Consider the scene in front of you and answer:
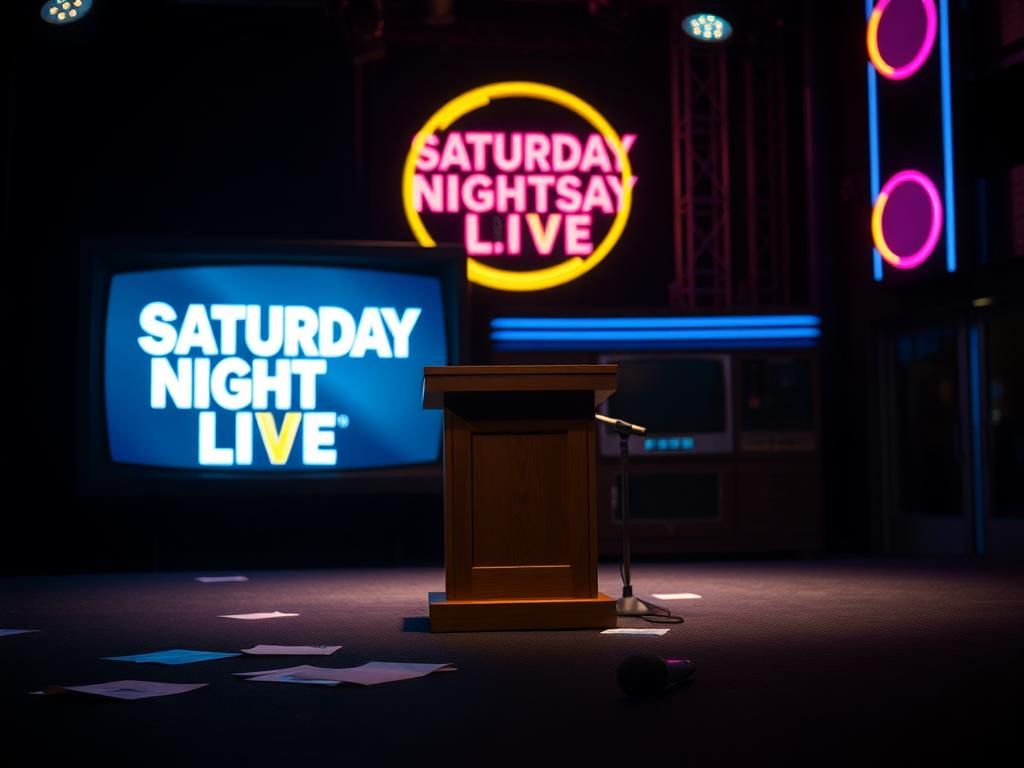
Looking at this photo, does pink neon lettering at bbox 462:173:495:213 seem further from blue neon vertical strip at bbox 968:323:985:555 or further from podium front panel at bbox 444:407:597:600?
podium front panel at bbox 444:407:597:600

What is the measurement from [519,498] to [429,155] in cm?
474

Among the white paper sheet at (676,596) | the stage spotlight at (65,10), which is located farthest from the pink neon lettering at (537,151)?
the white paper sheet at (676,596)

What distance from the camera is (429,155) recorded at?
8.58 m

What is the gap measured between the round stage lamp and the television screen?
2080 millimetres

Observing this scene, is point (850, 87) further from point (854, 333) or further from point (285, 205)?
point (285, 205)

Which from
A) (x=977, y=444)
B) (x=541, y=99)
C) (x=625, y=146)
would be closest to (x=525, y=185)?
(x=541, y=99)

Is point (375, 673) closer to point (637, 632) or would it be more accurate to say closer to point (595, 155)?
point (637, 632)

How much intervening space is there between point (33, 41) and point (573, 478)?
5.34 m

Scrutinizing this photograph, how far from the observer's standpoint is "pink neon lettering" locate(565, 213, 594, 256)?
341 inches

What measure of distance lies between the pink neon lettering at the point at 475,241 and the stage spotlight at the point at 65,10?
2.96 m

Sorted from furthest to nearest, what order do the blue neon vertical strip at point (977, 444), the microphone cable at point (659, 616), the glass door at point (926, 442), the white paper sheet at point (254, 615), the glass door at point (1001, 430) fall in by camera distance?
the glass door at point (926, 442) → the blue neon vertical strip at point (977, 444) → the glass door at point (1001, 430) → the white paper sheet at point (254, 615) → the microphone cable at point (659, 616)

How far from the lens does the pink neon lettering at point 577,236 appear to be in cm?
866

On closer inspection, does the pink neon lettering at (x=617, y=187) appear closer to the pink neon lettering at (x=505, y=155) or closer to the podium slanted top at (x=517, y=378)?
the pink neon lettering at (x=505, y=155)

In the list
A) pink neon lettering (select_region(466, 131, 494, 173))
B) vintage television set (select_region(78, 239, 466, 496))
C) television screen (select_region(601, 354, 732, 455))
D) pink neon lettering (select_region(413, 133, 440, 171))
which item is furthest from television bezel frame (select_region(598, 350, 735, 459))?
pink neon lettering (select_region(413, 133, 440, 171))
